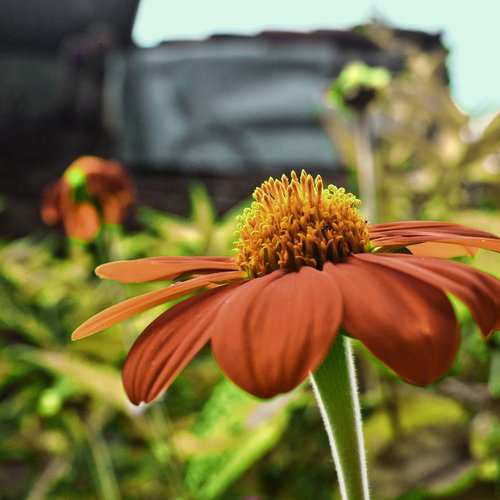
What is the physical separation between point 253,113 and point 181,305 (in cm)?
190

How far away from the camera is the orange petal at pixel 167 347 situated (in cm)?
16

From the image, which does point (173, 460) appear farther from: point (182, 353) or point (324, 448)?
point (182, 353)

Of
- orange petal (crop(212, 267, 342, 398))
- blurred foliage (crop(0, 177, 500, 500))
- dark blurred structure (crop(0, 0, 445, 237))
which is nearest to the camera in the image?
orange petal (crop(212, 267, 342, 398))

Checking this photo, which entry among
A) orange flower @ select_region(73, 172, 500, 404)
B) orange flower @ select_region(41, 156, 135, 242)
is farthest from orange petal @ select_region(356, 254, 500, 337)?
orange flower @ select_region(41, 156, 135, 242)

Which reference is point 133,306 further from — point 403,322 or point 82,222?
point 82,222

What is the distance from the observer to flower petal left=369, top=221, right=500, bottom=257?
18 centimetres

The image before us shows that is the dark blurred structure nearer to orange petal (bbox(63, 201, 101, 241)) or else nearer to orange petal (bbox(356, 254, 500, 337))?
orange petal (bbox(63, 201, 101, 241))

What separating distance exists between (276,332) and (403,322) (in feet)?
0.10

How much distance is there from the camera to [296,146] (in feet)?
6.68

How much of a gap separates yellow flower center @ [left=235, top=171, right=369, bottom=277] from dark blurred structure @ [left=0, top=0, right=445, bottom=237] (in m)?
1.54

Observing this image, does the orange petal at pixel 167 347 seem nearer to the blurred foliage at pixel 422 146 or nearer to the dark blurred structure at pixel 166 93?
the blurred foliage at pixel 422 146

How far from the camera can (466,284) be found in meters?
0.16

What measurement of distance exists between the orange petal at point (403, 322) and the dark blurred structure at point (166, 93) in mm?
1632

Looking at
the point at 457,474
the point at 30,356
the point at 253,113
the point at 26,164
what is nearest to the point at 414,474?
the point at 457,474
